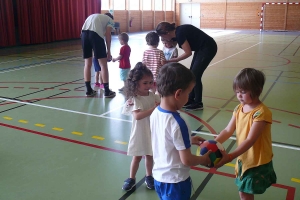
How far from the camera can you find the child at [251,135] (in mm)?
1967

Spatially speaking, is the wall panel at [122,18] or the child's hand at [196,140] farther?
the wall panel at [122,18]

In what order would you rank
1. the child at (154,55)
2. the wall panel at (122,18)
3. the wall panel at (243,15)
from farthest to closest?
the wall panel at (243,15) < the wall panel at (122,18) < the child at (154,55)

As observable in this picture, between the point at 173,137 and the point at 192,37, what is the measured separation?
3465 millimetres

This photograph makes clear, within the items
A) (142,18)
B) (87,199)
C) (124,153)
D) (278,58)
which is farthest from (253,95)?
(142,18)

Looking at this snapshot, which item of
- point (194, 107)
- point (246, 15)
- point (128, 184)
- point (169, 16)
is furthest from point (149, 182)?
point (169, 16)

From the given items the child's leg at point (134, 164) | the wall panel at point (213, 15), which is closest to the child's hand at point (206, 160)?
the child's leg at point (134, 164)

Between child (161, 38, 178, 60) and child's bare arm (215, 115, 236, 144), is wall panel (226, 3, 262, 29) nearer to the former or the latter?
child (161, 38, 178, 60)

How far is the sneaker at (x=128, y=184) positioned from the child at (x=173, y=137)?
928mm

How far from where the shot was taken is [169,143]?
5.90ft

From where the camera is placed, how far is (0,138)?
3.96m

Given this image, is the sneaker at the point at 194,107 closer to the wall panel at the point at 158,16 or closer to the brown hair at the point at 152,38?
the brown hair at the point at 152,38

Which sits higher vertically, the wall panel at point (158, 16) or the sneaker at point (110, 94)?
the wall panel at point (158, 16)

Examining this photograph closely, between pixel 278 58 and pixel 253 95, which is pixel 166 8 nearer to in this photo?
pixel 278 58

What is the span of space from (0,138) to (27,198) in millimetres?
1543
